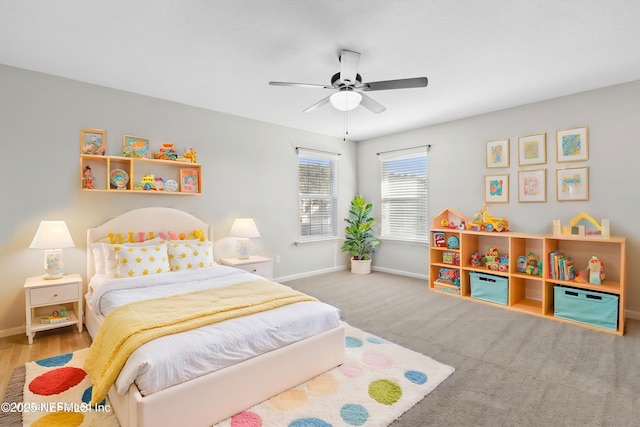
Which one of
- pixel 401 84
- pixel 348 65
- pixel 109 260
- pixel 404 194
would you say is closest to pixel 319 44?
pixel 348 65

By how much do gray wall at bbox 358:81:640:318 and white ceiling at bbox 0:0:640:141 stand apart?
0.82 ft

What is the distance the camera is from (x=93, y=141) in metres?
3.43

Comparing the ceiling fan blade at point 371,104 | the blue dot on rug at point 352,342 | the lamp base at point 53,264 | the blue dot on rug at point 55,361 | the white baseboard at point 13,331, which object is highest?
the ceiling fan blade at point 371,104

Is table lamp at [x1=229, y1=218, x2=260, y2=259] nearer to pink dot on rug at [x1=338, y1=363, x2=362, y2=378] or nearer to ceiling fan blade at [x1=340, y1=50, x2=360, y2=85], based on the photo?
pink dot on rug at [x1=338, y1=363, x2=362, y2=378]

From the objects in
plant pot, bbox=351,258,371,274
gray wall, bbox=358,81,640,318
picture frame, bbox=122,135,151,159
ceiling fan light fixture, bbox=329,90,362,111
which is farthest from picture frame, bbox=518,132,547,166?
picture frame, bbox=122,135,151,159

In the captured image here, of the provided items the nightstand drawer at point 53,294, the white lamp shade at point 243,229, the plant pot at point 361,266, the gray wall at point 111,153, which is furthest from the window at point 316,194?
the nightstand drawer at point 53,294

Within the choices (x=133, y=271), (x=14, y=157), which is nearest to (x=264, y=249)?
(x=133, y=271)

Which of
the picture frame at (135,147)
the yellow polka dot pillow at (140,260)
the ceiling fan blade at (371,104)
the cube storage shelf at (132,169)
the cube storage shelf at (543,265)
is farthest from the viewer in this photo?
the picture frame at (135,147)

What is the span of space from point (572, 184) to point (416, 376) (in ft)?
10.3

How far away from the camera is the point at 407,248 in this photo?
218 inches

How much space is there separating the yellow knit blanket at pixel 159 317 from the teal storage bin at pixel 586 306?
2.93m

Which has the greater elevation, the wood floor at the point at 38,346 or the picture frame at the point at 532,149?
the picture frame at the point at 532,149

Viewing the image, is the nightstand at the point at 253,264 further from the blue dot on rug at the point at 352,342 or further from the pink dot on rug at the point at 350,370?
the pink dot on rug at the point at 350,370

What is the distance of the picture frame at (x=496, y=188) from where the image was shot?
429 centimetres
